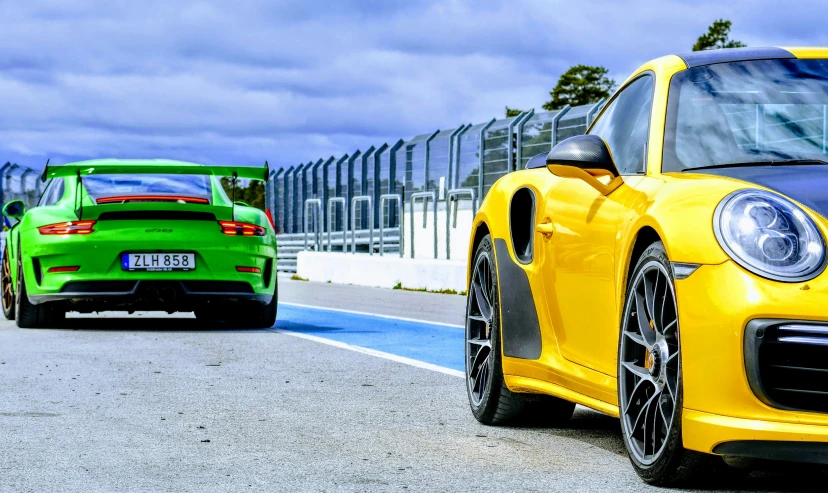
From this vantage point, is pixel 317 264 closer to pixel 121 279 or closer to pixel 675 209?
pixel 121 279

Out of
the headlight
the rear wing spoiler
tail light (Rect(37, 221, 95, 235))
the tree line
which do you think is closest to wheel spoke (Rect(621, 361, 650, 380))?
the headlight

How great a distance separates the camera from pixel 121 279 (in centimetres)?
1171

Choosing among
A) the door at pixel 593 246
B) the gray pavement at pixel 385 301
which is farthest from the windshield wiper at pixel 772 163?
the gray pavement at pixel 385 301

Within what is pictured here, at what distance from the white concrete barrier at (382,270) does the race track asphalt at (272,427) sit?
11.0m

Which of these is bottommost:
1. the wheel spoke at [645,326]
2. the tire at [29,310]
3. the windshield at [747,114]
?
the tire at [29,310]

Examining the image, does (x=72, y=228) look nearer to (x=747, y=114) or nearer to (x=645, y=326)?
(x=747, y=114)

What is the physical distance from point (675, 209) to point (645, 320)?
16.0 inches

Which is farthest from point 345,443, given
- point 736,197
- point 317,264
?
point 317,264

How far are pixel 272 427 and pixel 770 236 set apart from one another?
2711mm

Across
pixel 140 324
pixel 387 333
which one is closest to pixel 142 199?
pixel 140 324

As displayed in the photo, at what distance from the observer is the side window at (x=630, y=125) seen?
5211 millimetres

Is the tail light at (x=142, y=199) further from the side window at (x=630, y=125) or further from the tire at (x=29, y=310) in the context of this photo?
the side window at (x=630, y=125)

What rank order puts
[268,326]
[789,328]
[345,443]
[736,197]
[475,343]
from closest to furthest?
[789,328], [736,197], [345,443], [475,343], [268,326]

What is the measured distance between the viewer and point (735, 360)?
157 inches
